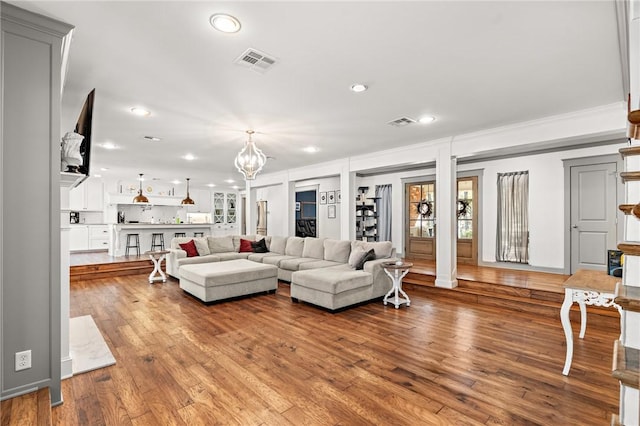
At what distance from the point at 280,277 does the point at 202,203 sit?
7539mm

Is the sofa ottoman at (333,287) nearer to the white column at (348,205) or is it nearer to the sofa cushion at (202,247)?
the white column at (348,205)

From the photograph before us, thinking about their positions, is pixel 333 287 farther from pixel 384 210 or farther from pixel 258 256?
pixel 384 210

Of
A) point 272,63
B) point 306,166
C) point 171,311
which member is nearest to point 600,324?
point 272,63

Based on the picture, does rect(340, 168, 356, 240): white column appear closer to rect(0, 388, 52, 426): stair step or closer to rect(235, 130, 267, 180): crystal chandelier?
rect(235, 130, 267, 180): crystal chandelier

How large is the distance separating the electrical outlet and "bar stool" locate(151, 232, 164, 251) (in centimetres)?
830

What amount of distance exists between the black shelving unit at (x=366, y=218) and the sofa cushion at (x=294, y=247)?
213 cm

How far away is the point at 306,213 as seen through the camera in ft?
35.6

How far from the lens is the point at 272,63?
2.72m

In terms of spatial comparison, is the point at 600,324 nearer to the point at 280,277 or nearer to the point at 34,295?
the point at 280,277

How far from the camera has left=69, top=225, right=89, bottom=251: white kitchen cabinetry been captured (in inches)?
378

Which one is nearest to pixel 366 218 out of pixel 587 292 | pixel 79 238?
pixel 587 292

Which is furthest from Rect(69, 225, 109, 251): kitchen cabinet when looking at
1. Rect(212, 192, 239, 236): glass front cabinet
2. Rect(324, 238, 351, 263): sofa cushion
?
Rect(324, 238, 351, 263): sofa cushion

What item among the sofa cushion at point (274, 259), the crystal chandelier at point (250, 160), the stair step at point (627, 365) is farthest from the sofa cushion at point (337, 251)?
the stair step at point (627, 365)

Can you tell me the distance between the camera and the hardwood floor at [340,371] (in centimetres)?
208
